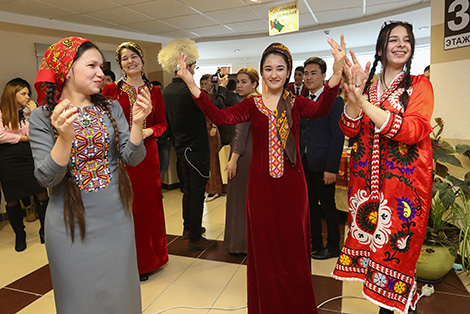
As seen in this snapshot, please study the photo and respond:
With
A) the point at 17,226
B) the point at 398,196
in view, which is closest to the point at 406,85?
the point at 398,196

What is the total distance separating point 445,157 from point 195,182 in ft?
6.87

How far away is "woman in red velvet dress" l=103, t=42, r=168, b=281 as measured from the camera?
2.67m

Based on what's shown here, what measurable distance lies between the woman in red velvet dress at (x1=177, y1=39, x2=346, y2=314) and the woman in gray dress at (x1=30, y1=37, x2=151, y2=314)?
24.5 inches

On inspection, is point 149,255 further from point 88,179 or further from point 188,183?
point 88,179

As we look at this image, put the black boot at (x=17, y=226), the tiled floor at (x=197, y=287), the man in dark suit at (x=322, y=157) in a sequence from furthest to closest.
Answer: the black boot at (x=17, y=226)
the man in dark suit at (x=322, y=157)
the tiled floor at (x=197, y=287)

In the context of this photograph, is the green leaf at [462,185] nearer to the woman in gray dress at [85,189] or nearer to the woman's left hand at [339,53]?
the woman's left hand at [339,53]

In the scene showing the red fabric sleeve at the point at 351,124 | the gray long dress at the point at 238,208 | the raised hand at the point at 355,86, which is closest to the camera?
the raised hand at the point at 355,86

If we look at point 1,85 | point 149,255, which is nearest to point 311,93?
point 149,255

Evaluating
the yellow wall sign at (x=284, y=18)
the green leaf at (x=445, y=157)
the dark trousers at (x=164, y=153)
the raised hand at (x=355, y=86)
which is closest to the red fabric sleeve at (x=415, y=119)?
the raised hand at (x=355, y=86)

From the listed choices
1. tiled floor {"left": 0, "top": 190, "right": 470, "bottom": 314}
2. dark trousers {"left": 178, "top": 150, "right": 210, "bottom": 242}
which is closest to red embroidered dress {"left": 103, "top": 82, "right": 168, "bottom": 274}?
tiled floor {"left": 0, "top": 190, "right": 470, "bottom": 314}

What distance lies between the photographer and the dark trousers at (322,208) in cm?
304

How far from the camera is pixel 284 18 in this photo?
4172 millimetres

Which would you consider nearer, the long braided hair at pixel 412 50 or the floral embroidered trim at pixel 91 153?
the floral embroidered trim at pixel 91 153

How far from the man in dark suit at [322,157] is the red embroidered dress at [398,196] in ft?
3.28
